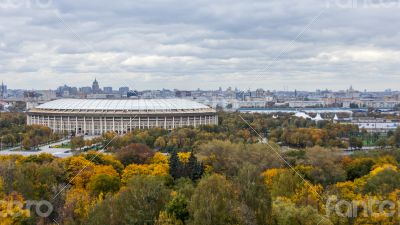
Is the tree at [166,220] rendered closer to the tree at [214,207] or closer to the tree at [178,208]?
the tree at [178,208]

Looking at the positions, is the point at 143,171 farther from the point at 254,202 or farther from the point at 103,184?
the point at 254,202

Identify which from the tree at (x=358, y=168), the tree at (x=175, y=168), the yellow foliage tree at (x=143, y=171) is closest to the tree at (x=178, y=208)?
the yellow foliage tree at (x=143, y=171)

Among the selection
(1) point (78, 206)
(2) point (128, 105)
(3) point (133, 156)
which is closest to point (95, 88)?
(2) point (128, 105)

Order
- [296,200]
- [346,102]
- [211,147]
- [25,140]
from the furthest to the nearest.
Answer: [346,102]
[25,140]
[211,147]
[296,200]

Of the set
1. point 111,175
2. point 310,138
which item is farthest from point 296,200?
point 310,138

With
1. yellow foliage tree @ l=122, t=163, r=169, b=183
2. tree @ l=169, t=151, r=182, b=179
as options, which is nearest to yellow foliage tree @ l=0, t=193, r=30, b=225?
yellow foliage tree @ l=122, t=163, r=169, b=183

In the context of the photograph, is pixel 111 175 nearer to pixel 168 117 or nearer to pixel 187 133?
pixel 187 133
